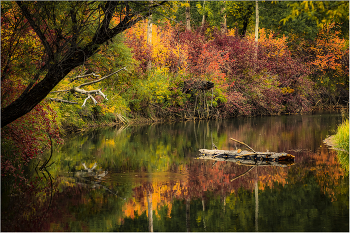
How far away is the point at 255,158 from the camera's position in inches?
642

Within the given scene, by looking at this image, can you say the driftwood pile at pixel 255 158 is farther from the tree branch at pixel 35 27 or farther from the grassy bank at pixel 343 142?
the tree branch at pixel 35 27

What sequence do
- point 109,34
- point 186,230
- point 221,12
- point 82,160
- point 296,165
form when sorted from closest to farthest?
point 186,230, point 109,34, point 296,165, point 82,160, point 221,12

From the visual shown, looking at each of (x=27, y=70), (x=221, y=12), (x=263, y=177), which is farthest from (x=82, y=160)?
(x=221, y=12)

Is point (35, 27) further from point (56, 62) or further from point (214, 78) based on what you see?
point (214, 78)

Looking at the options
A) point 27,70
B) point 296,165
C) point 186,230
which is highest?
point 27,70

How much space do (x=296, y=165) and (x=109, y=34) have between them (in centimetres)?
798

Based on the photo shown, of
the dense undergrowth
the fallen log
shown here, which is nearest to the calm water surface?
the fallen log

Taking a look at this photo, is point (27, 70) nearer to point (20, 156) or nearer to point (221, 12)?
point (20, 156)

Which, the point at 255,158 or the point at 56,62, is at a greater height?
the point at 56,62

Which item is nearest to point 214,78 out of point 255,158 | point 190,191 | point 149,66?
point 149,66

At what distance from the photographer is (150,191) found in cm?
1178

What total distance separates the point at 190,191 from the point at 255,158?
5.17m

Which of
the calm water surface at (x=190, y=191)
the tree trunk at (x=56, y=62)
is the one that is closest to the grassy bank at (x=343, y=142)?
the calm water surface at (x=190, y=191)

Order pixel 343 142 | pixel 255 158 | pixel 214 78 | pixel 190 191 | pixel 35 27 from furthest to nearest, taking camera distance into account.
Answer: pixel 214 78 < pixel 343 142 < pixel 255 158 < pixel 190 191 < pixel 35 27
